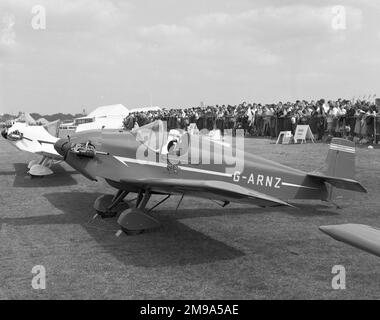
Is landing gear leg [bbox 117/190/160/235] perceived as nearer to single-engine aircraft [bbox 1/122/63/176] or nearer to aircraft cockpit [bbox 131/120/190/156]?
aircraft cockpit [bbox 131/120/190/156]

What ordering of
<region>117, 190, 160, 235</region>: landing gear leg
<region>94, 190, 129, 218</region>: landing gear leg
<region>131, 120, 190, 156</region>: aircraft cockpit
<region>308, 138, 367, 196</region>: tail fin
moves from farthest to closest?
<region>308, 138, 367, 196</region>: tail fin
<region>94, 190, 129, 218</region>: landing gear leg
<region>131, 120, 190, 156</region>: aircraft cockpit
<region>117, 190, 160, 235</region>: landing gear leg

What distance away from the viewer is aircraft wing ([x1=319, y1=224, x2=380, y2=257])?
7.80 feet

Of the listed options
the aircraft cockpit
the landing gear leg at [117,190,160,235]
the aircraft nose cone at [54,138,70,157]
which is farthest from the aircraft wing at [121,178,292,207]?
Result: the aircraft nose cone at [54,138,70,157]

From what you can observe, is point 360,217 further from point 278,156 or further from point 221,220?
point 278,156

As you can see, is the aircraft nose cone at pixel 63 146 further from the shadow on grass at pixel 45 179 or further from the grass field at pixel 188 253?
the shadow on grass at pixel 45 179

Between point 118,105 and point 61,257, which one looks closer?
point 61,257

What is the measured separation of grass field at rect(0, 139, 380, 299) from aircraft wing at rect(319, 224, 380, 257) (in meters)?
1.95

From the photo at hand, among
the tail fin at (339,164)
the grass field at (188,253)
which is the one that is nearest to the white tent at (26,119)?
the grass field at (188,253)

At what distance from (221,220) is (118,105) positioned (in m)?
53.9

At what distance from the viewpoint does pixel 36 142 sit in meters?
11.5

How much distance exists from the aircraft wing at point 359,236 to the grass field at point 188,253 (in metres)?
1.95

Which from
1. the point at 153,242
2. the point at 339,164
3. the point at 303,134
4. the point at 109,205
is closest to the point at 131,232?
the point at 153,242

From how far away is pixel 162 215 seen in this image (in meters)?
7.63
